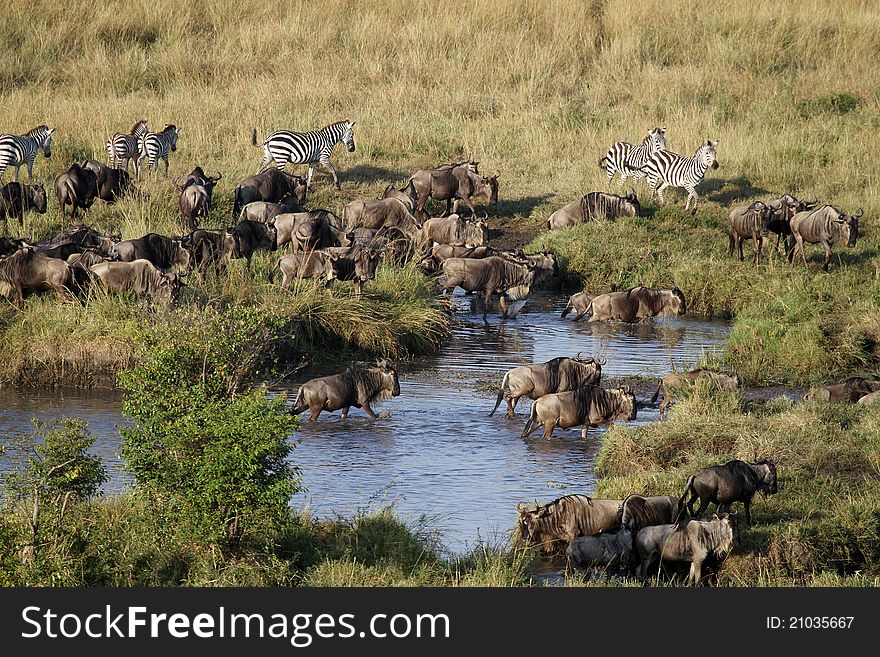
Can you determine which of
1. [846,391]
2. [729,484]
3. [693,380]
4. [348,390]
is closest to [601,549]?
[729,484]

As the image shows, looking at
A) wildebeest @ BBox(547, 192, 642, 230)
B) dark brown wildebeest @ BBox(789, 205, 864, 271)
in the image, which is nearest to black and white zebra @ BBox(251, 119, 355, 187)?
wildebeest @ BBox(547, 192, 642, 230)

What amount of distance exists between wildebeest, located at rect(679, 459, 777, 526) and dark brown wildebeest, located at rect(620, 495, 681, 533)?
87 millimetres

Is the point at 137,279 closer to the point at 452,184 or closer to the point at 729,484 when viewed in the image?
the point at 452,184

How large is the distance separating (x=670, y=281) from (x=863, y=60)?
1016 centimetres

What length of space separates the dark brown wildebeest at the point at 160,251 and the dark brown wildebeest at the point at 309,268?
3.25 ft

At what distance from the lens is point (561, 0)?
2575 centimetres

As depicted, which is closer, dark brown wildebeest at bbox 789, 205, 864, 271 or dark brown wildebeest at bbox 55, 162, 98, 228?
dark brown wildebeest at bbox 789, 205, 864, 271

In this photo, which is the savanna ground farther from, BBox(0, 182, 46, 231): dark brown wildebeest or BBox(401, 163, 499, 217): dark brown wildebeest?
BBox(401, 163, 499, 217): dark brown wildebeest

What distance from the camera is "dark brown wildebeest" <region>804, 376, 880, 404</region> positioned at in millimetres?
10695

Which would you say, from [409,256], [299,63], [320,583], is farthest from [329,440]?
[299,63]

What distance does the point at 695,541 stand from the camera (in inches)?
285

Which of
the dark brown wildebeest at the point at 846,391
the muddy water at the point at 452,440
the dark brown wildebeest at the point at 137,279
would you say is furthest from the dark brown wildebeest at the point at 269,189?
the dark brown wildebeest at the point at 846,391

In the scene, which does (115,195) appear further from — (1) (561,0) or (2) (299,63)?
(1) (561,0)

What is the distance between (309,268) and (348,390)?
319cm
